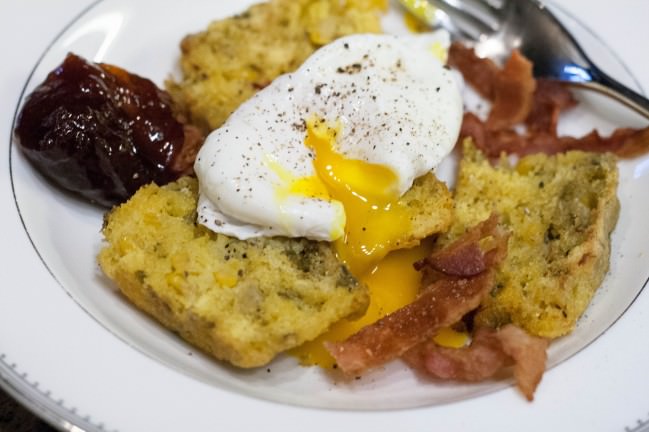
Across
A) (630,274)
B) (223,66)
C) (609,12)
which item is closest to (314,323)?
(630,274)

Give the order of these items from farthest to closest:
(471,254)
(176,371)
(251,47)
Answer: (251,47) → (471,254) → (176,371)

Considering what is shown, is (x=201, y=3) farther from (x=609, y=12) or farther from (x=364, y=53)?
(x=609, y=12)

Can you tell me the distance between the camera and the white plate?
294cm

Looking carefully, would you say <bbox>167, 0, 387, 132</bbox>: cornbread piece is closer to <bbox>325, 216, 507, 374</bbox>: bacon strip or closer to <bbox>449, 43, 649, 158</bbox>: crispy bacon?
<bbox>449, 43, 649, 158</bbox>: crispy bacon

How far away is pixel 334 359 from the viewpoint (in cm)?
347

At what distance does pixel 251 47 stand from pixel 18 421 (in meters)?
2.67

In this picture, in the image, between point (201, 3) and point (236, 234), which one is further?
point (201, 3)

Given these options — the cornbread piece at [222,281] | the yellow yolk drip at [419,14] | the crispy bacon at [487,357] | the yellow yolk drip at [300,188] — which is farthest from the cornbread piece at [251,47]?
the crispy bacon at [487,357]

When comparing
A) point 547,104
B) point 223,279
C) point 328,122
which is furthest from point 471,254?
point 547,104

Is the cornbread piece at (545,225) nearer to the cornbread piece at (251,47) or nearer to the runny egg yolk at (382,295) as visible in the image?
the runny egg yolk at (382,295)

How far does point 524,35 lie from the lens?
16.7 feet

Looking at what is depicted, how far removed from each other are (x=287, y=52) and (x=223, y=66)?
1.45ft

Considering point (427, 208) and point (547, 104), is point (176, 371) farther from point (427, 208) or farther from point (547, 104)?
point (547, 104)

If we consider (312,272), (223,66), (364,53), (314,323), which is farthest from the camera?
(223,66)
